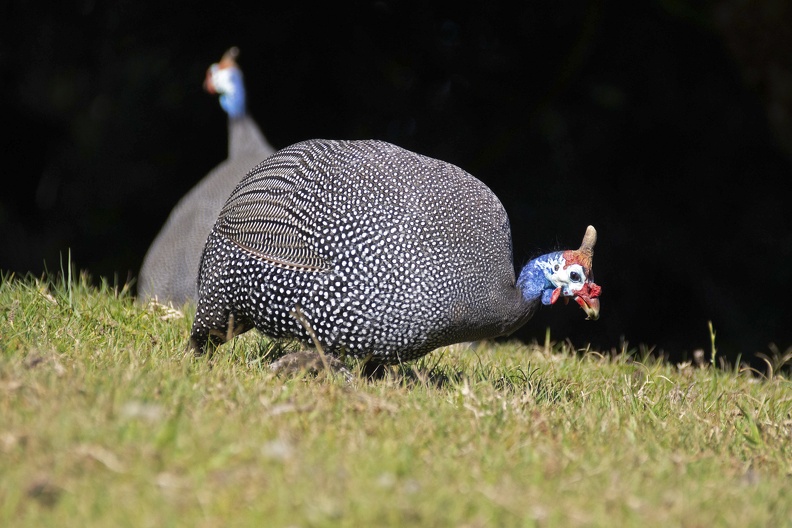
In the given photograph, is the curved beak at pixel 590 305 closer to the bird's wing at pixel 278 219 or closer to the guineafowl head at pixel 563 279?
the guineafowl head at pixel 563 279

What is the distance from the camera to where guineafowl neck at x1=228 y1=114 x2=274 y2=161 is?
6824 mm

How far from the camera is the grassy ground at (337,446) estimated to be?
239 cm

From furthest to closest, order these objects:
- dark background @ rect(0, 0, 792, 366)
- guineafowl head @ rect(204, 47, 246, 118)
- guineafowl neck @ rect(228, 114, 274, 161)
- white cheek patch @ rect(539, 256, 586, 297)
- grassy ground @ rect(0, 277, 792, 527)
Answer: dark background @ rect(0, 0, 792, 366)
guineafowl head @ rect(204, 47, 246, 118)
guineafowl neck @ rect(228, 114, 274, 161)
white cheek patch @ rect(539, 256, 586, 297)
grassy ground @ rect(0, 277, 792, 527)

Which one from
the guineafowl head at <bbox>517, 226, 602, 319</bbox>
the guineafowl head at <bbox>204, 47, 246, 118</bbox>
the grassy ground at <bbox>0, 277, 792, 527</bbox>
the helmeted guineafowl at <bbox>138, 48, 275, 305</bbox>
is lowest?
the helmeted guineafowl at <bbox>138, 48, 275, 305</bbox>

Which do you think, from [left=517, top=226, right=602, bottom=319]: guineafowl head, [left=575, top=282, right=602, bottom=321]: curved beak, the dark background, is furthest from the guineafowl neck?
[left=575, top=282, right=602, bottom=321]: curved beak

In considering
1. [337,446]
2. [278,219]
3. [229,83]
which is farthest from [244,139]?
[337,446]

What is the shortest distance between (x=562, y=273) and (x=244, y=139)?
10.8ft

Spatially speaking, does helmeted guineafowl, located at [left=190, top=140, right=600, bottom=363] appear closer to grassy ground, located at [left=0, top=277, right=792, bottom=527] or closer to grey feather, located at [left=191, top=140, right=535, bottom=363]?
grey feather, located at [left=191, top=140, right=535, bottom=363]

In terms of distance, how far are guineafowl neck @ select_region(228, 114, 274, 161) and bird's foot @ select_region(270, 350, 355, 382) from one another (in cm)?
302

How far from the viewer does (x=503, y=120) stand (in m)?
8.34

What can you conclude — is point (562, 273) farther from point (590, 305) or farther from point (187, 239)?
point (187, 239)

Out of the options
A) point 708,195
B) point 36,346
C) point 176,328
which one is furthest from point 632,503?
point 708,195

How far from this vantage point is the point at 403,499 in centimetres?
246

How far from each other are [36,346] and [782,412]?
2769 mm
